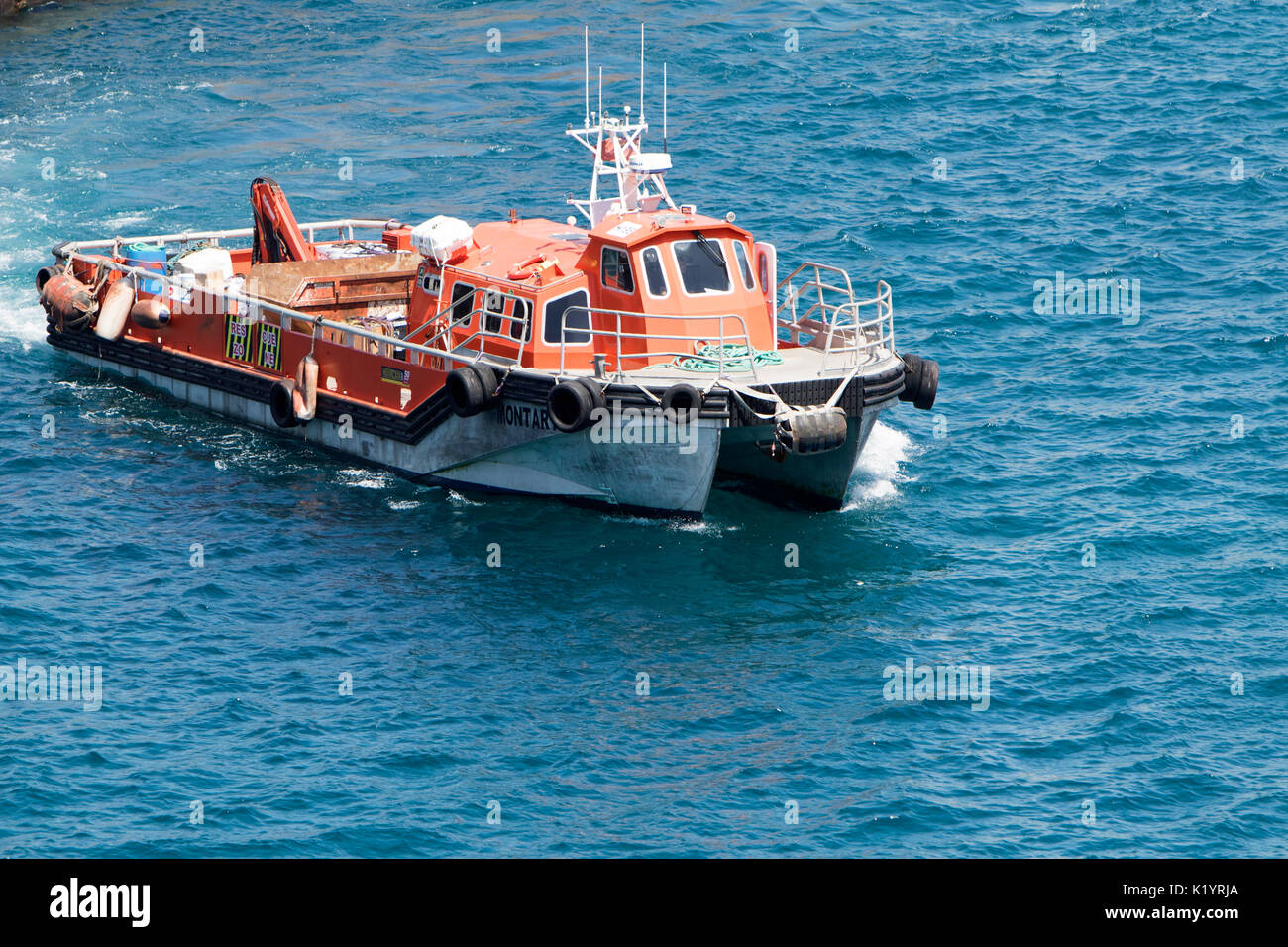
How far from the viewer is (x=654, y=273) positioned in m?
26.6

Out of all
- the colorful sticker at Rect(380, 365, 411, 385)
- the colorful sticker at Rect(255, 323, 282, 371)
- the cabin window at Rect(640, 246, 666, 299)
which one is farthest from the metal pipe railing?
the colorful sticker at Rect(255, 323, 282, 371)

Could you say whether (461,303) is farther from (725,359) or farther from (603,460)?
(725,359)

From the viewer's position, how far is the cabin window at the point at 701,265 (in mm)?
26797

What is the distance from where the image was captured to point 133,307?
3183 centimetres

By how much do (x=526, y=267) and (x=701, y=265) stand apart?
3006mm

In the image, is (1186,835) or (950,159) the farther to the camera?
(950,159)

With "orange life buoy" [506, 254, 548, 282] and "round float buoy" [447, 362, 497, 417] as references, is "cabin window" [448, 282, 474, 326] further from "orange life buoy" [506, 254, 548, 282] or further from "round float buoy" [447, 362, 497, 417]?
"round float buoy" [447, 362, 497, 417]

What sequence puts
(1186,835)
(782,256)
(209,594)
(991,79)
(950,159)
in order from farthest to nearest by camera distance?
1. (991,79)
2. (950,159)
3. (782,256)
4. (209,594)
5. (1186,835)

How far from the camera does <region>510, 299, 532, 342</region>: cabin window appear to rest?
2702cm

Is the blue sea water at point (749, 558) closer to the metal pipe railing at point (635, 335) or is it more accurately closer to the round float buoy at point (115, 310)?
the round float buoy at point (115, 310)

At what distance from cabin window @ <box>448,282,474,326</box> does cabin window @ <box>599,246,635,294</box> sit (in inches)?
94.8
